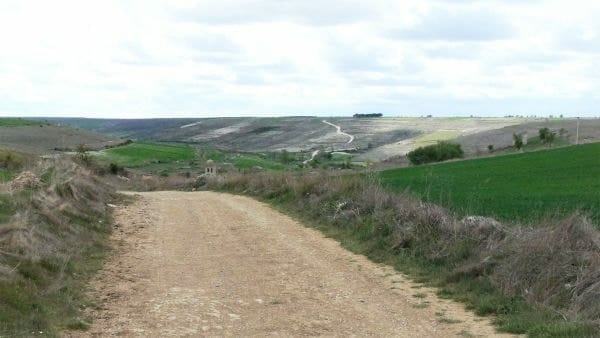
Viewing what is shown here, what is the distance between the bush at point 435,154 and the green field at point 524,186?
22.1m

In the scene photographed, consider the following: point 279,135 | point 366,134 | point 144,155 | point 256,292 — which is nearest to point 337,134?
point 366,134

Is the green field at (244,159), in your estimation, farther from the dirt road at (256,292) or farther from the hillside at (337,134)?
the dirt road at (256,292)

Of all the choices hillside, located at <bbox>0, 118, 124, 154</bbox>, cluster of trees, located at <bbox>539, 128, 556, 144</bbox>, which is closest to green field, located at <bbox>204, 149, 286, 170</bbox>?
hillside, located at <bbox>0, 118, 124, 154</bbox>

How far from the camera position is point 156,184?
49469 millimetres

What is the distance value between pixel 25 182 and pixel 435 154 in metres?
50.3

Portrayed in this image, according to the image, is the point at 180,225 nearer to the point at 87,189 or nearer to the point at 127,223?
the point at 127,223

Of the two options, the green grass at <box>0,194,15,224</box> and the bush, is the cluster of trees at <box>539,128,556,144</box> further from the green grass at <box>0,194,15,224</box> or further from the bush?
the green grass at <box>0,194,15,224</box>

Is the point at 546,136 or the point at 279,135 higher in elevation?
the point at 546,136

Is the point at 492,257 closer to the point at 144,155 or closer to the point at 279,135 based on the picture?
the point at 144,155

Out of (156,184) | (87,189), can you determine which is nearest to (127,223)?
(87,189)

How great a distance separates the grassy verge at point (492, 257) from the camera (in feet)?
27.8

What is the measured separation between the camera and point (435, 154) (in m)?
63.7

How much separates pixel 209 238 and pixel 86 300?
7.00 m

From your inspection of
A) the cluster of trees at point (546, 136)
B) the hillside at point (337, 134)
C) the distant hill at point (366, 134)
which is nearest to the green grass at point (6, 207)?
the cluster of trees at point (546, 136)
